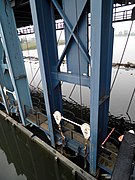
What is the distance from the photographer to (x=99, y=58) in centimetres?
180

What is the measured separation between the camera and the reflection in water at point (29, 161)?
10.9ft

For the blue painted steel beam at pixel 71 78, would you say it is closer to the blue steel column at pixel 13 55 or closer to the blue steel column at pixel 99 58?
the blue steel column at pixel 99 58

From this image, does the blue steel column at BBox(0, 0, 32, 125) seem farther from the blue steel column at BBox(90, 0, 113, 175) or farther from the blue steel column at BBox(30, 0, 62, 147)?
the blue steel column at BBox(90, 0, 113, 175)

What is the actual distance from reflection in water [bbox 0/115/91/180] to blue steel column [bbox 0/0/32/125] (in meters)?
0.81

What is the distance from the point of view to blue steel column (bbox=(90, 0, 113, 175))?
5.41ft

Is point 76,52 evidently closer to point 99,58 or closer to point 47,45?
point 47,45

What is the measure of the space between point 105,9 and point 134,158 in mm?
1735

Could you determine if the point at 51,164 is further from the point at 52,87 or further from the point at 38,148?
the point at 52,87

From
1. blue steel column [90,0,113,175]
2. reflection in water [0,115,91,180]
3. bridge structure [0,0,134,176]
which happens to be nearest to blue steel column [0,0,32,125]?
bridge structure [0,0,134,176]

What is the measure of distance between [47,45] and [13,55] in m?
1.50

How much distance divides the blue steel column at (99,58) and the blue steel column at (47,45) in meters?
1.02

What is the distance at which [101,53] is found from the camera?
183cm

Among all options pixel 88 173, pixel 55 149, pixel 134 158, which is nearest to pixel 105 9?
pixel 134 158

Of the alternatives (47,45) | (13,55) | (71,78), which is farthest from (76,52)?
(13,55)
